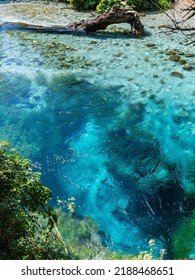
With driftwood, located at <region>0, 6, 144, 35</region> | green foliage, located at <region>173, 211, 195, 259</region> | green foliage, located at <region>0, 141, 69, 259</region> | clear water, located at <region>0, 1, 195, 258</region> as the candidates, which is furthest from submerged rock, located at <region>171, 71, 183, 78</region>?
green foliage, located at <region>0, 141, 69, 259</region>

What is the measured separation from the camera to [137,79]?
11.9 metres

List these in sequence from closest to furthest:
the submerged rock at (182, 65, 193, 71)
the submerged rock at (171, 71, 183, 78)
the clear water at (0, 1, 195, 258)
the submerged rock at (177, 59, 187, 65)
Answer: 1. the clear water at (0, 1, 195, 258)
2. the submerged rock at (171, 71, 183, 78)
3. the submerged rock at (182, 65, 193, 71)
4. the submerged rock at (177, 59, 187, 65)

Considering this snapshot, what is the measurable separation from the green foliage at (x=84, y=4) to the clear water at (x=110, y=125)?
4987mm

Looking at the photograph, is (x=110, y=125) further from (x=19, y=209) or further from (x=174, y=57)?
(x=19, y=209)

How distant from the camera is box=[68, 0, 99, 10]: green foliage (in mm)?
19391

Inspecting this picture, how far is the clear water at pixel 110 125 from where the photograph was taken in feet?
23.4

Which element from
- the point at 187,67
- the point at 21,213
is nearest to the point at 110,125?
the point at 187,67

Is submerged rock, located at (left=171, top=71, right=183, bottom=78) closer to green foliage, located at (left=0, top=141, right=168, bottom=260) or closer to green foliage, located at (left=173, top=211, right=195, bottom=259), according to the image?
green foliage, located at (left=173, top=211, right=195, bottom=259)

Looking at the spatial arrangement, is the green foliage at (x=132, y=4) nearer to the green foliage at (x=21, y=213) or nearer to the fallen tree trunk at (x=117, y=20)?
the fallen tree trunk at (x=117, y=20)

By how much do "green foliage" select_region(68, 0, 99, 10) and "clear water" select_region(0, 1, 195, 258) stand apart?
4.99 metres

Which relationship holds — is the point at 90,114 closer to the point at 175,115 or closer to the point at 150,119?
the point at 150,119

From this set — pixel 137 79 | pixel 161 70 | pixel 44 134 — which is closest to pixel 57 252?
pixel 44 134

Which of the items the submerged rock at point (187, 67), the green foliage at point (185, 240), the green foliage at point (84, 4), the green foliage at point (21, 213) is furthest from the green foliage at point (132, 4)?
the green foliage at point (21, 213)

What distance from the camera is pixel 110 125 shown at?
9.80m
